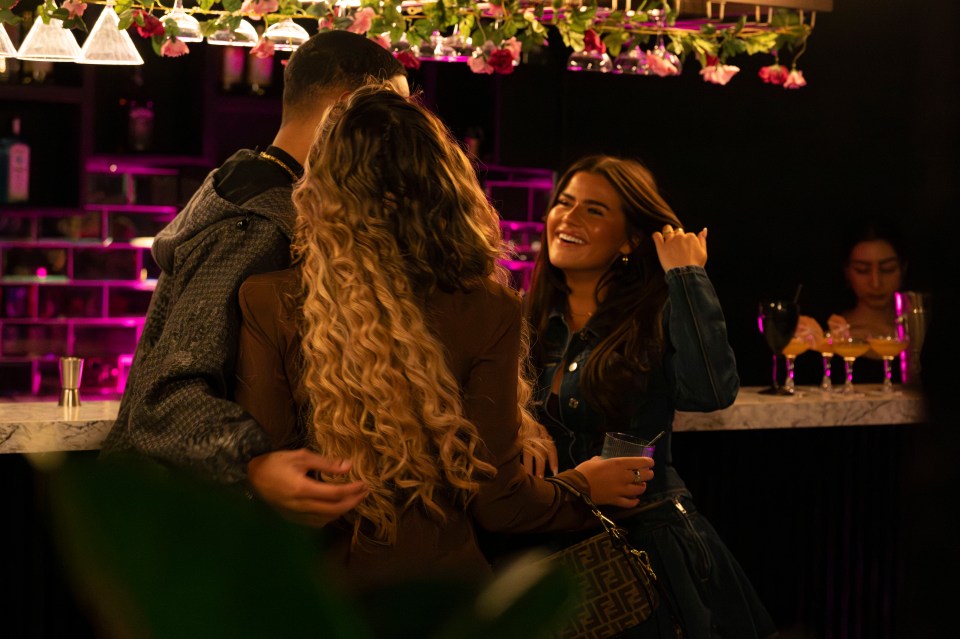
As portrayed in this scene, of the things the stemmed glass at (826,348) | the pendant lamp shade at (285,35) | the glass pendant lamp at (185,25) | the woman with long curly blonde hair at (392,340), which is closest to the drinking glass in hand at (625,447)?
the woman with long curly blonde hair at (392,340)

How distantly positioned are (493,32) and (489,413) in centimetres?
196

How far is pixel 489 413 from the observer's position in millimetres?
1515

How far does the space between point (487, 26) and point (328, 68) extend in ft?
4.77

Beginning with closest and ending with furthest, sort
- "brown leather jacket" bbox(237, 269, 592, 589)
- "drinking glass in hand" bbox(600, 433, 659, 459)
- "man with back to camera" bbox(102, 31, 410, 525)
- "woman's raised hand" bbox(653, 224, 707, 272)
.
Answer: "man with back to camera" bbox(102, 31, 410, 525)
"brown leather jacket" bbox(237, 269, 592, 589)
"drinking glass in hand" bbox(600, 433, 659, 459)
"woman's raised hand" bbox(653, 224, 707, 272)

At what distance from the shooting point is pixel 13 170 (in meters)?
5.64

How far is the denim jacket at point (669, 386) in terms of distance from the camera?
220 cm

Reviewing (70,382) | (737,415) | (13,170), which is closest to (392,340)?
(70,382)

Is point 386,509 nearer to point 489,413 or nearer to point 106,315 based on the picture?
point 489,413

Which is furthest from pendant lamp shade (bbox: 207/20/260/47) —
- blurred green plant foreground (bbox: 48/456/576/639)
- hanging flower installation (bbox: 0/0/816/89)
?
blurred green plant foreground (bbox: 48/456/576/639)

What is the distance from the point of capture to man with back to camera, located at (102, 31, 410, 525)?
1.35 meters

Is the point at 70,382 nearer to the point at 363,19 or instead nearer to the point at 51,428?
the point at 51,428

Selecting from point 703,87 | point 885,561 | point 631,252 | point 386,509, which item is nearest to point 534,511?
point 386,509

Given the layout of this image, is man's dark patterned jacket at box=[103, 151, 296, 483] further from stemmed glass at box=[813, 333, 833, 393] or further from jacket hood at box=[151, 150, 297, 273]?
stemmed glass at box=[813, 333, 833, 393]

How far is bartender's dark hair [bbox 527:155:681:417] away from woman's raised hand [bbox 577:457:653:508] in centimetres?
32
